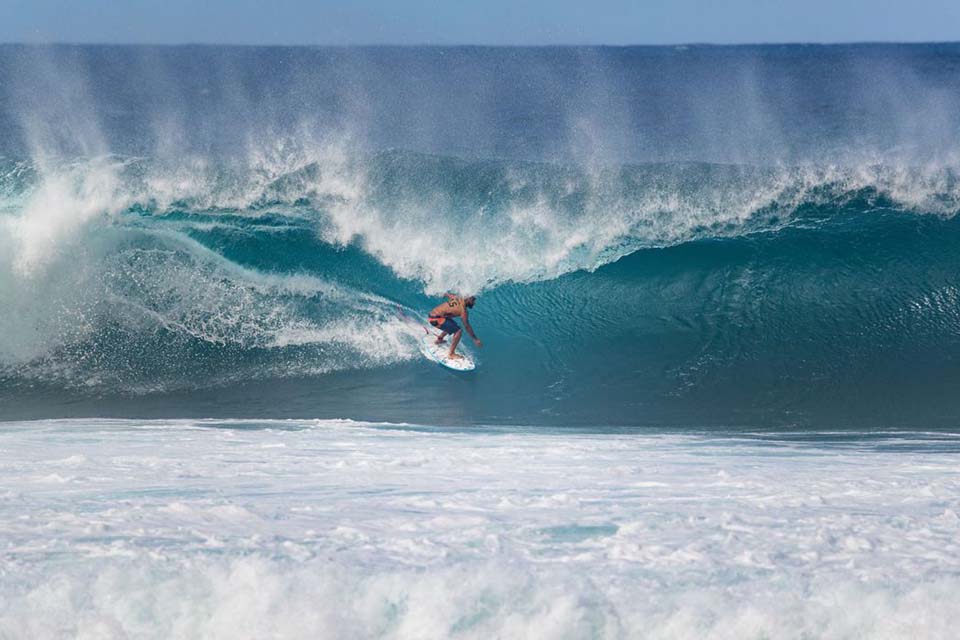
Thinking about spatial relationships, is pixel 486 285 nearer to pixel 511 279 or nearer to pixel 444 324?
pixel 511 279

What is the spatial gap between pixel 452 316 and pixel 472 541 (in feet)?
15.5

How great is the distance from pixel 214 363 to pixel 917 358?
7.28 meters

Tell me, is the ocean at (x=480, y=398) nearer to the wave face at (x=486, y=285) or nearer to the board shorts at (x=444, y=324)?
the wave face at (x=486, y=285)

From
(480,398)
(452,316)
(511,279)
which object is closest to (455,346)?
(452,316)

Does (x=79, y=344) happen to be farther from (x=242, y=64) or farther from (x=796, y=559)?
(x=242, y=64)

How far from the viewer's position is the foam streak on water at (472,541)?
4344 mm

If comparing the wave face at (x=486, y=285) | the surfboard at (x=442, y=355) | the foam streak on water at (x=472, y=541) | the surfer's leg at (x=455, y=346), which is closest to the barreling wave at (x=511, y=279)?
the wave face at (x=486, y=285)

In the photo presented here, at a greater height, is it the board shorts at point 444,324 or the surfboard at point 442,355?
the board shorts at point 444,324

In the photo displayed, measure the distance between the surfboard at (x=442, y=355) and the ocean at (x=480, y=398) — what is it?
11cm

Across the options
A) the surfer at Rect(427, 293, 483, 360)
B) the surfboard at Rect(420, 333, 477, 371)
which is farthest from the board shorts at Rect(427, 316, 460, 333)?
the surfboard at Rect(420, 333, 477, 371)

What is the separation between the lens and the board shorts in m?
9.65

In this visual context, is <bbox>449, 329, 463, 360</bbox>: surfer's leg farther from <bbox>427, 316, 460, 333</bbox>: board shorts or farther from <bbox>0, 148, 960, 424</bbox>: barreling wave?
<bbox>0, 148, 960, 424</bbox>: barreling wave

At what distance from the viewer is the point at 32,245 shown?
36.4ft

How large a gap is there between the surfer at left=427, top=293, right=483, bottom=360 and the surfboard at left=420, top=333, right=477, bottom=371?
48mm
